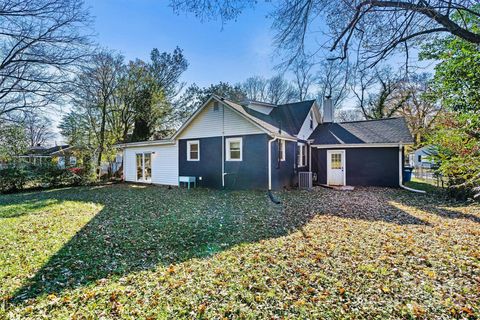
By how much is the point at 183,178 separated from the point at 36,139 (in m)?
38.6

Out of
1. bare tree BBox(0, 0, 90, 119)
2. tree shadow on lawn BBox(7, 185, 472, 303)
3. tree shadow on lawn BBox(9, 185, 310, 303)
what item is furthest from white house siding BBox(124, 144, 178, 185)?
bare tree BBox(0, 0, 90, 119)

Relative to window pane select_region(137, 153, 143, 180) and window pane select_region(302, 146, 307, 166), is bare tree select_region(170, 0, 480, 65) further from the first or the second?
window pane select_region(137, 153, 143, 180)

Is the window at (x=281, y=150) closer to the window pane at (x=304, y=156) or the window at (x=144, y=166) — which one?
the window pane at (x=304, y=156)

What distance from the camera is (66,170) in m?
15.6

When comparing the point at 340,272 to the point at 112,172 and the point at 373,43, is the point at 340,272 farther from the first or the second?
the point at 112,172

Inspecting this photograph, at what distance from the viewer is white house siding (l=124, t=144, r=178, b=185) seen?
15.3 metres

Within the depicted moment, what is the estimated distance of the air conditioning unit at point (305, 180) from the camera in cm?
1357

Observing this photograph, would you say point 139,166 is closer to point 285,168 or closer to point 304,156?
point 285,168

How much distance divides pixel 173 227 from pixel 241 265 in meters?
2.83

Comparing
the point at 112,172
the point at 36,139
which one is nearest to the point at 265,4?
the point at 112,172

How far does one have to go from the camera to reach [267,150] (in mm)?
11742

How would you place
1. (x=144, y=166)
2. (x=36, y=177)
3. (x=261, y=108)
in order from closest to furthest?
(x=36, y=177) → (x=261, y=108) → (x=144, y=166)

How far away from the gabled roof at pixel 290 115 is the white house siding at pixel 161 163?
5.42 m

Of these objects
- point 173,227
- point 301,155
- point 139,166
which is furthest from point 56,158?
point 301,155
